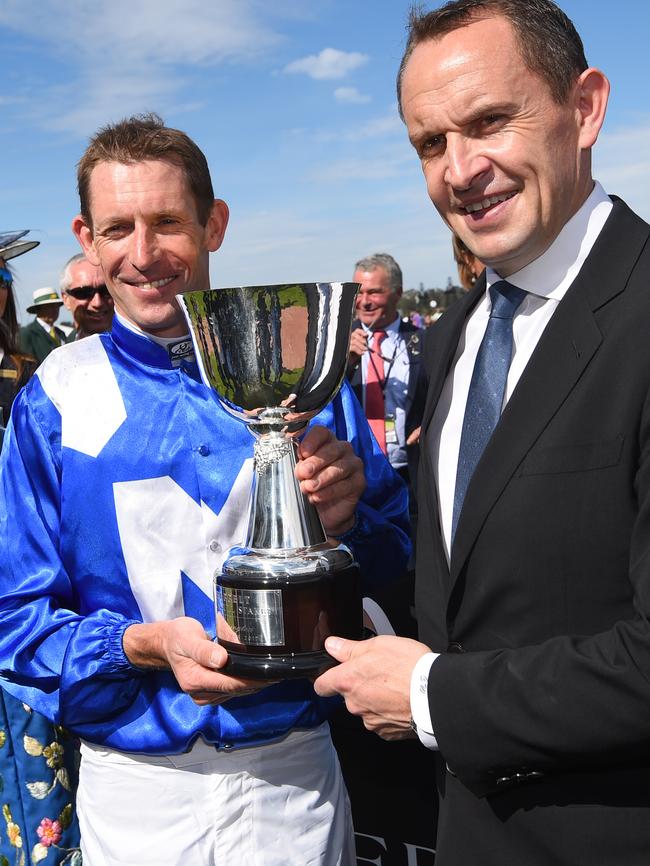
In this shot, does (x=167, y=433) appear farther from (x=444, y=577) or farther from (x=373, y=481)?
(x=444, y=577)

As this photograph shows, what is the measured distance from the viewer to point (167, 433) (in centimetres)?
202

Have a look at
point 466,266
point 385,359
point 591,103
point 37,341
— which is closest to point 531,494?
point 591,103

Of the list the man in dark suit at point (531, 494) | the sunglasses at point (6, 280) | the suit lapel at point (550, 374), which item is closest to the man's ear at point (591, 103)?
the man in dark suit at point (531, 494)

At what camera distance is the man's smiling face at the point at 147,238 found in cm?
199

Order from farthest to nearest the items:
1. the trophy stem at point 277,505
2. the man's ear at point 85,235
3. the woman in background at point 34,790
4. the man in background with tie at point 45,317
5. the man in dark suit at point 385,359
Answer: the man in background with tie at point 45,317, the man in dark suit at point 385,359, the woman in background at point 34,790, the man's ear at point 85,235, the trophy stem at point 277,505

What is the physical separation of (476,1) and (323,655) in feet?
4.48

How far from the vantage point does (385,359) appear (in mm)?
6785

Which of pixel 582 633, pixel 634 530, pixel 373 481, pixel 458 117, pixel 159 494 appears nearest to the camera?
pixel 634 530

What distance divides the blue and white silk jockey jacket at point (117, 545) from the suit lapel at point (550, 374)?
2.05ft

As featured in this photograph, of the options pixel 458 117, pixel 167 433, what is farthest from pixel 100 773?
pixel 458 117

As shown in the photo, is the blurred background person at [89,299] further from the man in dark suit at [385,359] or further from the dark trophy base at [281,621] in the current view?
the dark trophy base at [281,621]

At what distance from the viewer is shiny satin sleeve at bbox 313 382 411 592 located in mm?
2193

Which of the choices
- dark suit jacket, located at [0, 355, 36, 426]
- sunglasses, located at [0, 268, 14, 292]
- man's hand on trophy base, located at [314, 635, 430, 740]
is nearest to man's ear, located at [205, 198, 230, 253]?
man's hand on trophy base, located at [314, 635, 430, 740]

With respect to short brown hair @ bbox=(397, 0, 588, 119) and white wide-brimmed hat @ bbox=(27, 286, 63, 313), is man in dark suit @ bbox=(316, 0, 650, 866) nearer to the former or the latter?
short brown hair @ bbox=(397, 0, 588, 119)
